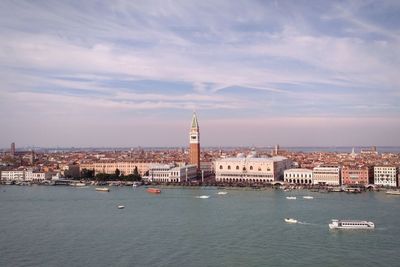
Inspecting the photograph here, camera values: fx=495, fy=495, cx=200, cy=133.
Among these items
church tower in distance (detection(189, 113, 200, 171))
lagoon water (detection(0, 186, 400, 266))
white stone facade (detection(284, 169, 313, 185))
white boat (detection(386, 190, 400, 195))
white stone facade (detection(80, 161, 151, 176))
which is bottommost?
lagoon water (detection(0, 186, 400, 266))

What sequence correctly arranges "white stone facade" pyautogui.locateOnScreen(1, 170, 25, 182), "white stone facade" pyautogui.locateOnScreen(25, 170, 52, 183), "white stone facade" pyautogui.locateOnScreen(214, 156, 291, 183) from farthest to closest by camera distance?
"white stone facade" pyautogui.locateOnScreen(1, 170, 25, 182)
"white stone facade" pyautogui.locateOnScreen(25, 170, 52, 183)
"white stone facade" pyautogui.locateOnScreen(214, 156, 291, 183)

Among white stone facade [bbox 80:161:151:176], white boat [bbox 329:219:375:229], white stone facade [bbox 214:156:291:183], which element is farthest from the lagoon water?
white stone facade [bbox 80:161:151:176]

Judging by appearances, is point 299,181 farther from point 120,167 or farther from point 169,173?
point 120,167

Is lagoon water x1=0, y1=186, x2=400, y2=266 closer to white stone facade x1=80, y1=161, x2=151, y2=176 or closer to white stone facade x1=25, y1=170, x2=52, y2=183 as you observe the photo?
white stone facade x1=25, y1=170, x2=52, y2=183

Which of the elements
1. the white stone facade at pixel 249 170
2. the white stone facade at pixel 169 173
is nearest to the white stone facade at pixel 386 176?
Answer: the white stone facade at pixel 249 170

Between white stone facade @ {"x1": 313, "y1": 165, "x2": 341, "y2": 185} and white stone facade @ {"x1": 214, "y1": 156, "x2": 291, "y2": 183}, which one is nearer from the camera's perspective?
white stone facade @ {"x1": 313, "y1": 165, "x2": 341, "y2": 185}

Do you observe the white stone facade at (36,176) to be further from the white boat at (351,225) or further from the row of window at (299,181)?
the white boat at (351,225)
